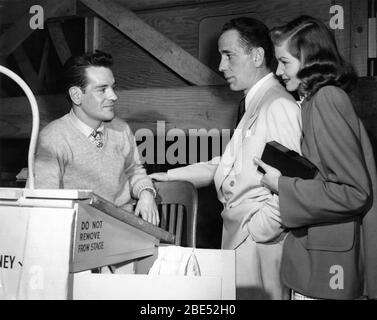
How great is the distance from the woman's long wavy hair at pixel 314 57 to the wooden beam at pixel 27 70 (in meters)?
3.30

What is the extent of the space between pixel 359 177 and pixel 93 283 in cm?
102

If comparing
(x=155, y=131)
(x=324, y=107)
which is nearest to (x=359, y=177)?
(x=324, y=107)

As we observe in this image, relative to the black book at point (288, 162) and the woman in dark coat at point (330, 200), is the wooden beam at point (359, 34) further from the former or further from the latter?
the black book at point (288, 162)

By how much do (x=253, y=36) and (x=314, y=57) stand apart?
0.83m

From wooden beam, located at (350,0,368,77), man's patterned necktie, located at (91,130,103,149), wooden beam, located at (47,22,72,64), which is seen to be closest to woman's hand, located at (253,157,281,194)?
man's patterned necktie, located at (91,130,103,149)

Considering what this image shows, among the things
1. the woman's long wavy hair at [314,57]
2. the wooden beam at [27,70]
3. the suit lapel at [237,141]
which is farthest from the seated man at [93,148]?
the wooden beam at [27,70]

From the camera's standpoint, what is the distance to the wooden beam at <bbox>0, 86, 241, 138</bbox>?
339 centimetres

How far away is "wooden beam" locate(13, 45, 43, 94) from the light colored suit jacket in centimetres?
295

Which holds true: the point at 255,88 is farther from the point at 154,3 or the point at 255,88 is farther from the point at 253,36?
the point at 154,3

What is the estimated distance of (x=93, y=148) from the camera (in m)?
2.79

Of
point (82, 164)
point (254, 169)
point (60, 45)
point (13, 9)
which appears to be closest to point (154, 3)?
point (60, 45)

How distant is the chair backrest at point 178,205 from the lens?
2646 mm
